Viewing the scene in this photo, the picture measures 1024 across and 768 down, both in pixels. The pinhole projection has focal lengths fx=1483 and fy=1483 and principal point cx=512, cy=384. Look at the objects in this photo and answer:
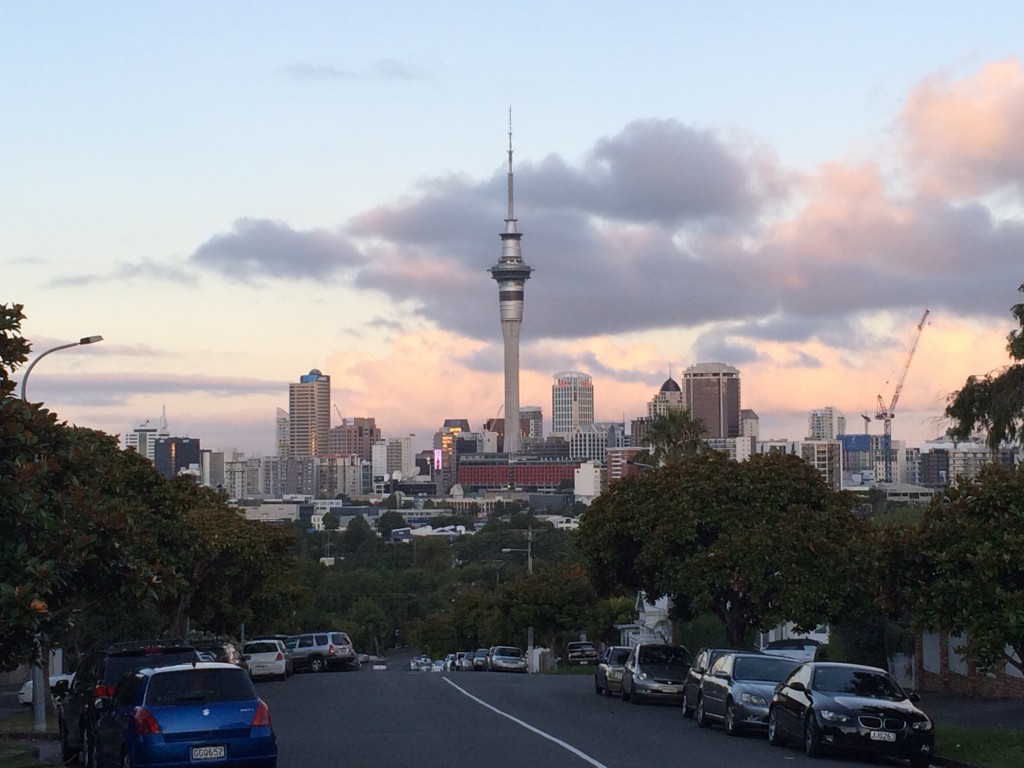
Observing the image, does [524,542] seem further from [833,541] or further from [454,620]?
[833,541]

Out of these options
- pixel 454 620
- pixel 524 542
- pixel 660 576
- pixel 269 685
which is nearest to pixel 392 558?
pixel 524 542

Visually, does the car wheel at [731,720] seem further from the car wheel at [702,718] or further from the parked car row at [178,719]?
the parked car row at [178,719]

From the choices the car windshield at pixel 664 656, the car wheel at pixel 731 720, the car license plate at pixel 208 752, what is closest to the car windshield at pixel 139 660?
the car license plate at pixel 208 752

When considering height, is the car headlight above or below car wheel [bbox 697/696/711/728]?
above

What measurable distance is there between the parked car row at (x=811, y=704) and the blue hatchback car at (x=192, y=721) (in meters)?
8.82

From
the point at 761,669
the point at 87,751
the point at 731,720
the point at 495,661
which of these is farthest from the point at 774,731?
the point at 495,661

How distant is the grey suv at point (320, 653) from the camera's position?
55969 mm

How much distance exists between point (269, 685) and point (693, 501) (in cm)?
1612

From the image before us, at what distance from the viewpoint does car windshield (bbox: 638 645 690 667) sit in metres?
35.9

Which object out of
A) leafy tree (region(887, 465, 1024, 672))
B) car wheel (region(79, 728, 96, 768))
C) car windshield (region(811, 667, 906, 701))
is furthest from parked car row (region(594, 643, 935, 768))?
car wheel (region(79, 728, 96, 768))

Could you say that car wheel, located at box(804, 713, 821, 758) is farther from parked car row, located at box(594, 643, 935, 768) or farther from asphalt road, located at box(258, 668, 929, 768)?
asphalt road, located at box(258, 668, 929, 768)

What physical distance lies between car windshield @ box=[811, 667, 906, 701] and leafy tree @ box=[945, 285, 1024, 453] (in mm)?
10239

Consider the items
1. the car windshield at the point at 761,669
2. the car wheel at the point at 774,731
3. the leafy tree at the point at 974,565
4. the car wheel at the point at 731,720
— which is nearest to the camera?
the leafy tree at the point at 974,565

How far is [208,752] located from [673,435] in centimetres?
4412
